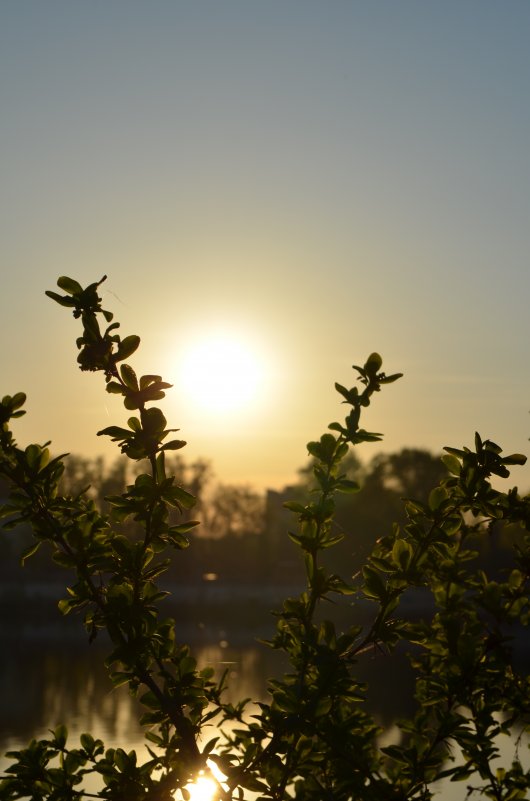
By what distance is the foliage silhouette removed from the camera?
4.37 meters

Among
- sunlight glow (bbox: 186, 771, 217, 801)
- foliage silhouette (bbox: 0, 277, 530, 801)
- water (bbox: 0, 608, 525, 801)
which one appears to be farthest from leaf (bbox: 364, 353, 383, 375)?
water (bbox: 0, 608, 525, 801)

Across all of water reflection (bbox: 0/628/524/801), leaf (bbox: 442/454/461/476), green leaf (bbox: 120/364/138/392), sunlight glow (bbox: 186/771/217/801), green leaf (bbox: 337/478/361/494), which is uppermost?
water reflection (bbox: 0/628/524/801)

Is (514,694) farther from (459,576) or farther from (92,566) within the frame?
(92,566)

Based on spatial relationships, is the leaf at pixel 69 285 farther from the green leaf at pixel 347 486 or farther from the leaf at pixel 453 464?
the leaf at pixel 453 464

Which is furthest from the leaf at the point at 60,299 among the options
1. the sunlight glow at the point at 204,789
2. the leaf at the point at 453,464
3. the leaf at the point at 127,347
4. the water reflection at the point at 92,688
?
the water reflection at the point at 92,688

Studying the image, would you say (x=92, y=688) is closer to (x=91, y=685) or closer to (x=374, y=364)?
(x=91, y=685)

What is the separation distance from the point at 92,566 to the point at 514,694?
1.95 meters

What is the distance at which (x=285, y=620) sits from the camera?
4.72m

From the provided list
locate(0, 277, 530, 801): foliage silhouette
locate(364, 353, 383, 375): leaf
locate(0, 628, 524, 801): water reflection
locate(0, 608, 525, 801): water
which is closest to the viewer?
locate(0, 277, 530, 801): foliage silhouette

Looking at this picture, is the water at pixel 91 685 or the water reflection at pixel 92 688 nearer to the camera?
the water at pixel 91 685

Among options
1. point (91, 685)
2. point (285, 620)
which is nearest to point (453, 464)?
point (285, 620)

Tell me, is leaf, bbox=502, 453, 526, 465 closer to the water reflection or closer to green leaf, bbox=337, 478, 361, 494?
green leaf, bbox=337, 478, 361, 494

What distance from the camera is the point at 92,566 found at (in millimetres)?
4434

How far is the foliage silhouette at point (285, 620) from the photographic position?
4371 millimetres
